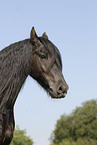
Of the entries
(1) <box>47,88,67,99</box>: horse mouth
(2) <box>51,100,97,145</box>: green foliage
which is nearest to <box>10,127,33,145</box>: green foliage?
(2) <box>51,100,97,145</box>: green foliage

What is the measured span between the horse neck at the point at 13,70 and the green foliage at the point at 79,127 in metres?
44.8

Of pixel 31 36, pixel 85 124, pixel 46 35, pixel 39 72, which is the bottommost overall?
pixel 39 72

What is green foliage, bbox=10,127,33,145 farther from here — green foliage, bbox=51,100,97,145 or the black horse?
the black horse

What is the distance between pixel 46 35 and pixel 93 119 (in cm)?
4735

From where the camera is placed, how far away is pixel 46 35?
4996 millimetres

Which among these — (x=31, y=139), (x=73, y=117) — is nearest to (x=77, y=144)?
(x=73, y=117)

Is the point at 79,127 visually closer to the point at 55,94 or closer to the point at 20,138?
the point at 20,138

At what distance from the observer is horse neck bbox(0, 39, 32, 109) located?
3777 mm

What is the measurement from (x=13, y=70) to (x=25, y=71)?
0.21 metres

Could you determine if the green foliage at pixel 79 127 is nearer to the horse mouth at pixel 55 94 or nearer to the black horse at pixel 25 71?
the horse mouth at pixel 55 94

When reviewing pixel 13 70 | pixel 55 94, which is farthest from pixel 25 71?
pixel 55 94

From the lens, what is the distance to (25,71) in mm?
3959

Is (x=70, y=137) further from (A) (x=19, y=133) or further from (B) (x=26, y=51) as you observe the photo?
(B) (x=26, y=51)

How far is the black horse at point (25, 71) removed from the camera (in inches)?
148
